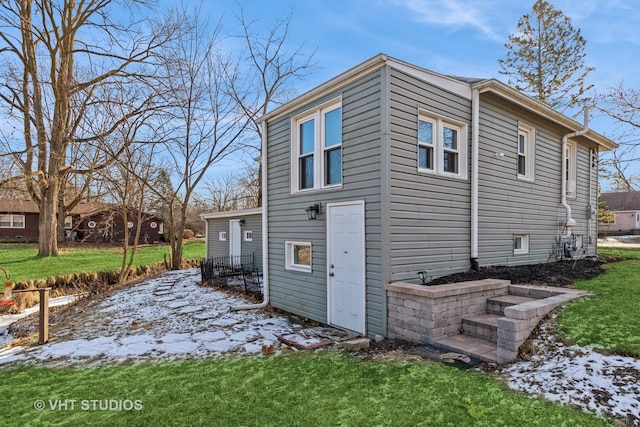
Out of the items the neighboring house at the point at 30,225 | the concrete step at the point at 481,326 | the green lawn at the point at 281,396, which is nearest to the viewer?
the green lawn at the point at 281,396

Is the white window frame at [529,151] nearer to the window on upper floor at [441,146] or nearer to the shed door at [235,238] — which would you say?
the window on upper floor at [441,146]

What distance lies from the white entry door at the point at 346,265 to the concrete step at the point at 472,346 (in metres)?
1.40

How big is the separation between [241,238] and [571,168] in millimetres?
11177

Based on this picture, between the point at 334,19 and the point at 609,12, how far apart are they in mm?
7273

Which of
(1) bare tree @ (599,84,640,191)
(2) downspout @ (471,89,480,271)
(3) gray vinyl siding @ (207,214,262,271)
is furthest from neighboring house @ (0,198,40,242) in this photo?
(1) bare tree @ (599,84,640,191)

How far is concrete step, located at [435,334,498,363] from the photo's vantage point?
392cm

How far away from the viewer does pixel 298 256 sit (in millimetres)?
7262

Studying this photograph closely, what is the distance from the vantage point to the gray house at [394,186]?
5.31m

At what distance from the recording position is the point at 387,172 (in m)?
5.14

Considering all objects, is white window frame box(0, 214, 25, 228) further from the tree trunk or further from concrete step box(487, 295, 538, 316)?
concrete step box(487, 295, 538, 316)

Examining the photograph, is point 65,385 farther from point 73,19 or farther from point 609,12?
point 73,19

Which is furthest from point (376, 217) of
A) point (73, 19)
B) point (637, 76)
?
point (73, 19)

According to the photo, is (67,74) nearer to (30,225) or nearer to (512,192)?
(512,192)

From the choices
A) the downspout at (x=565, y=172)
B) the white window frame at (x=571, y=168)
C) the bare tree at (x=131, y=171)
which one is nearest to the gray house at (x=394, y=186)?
the downspout at (x=565, y=172)
